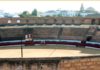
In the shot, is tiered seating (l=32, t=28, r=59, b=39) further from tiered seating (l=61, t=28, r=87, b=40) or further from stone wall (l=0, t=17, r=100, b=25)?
stone wall (l=0, t=17, r=100, b=25)

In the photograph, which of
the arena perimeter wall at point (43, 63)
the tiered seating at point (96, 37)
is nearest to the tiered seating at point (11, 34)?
the tiered seating at point (96, 37)

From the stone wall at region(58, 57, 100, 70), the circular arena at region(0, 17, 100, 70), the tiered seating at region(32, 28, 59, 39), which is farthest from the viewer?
the tiered seating at region(32, 28, 59, 39)

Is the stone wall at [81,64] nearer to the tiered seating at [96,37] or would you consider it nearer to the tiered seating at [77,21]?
the tiered seating at [96,37]

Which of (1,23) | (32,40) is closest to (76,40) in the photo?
(32,40)

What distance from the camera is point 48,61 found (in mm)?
9664

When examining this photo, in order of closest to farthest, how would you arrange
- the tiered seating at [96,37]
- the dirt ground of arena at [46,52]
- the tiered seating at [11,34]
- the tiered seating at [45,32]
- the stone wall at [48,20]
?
the dirt ground of arena at [46,52]
the tiered seating at [96,37]
the tiered seating at [11,34]
the tiered seating at [45,32]
the stone wall at [48,20]

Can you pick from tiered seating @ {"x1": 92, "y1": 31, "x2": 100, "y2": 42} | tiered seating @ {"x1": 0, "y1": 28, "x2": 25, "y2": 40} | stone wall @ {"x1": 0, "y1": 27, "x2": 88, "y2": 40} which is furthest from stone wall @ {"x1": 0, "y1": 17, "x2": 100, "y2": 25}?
tiered seating @ {"x1": 92, "y1": 31, "x2": 100, "y2": 42}

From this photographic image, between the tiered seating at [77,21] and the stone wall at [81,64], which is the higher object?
the tiered seating at [77,21]

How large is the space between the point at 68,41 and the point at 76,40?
106cm

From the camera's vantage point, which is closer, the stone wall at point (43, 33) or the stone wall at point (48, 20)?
the stone wall at point (43, 33)

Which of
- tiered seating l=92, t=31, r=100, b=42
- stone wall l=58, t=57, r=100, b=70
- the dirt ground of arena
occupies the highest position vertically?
stone wall l=58, t=57, r=100, b=70

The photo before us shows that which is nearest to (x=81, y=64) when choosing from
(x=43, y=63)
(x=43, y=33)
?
(x=43, y=63)

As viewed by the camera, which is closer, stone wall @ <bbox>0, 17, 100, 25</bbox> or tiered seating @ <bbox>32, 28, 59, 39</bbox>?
tiered seating @ <bbox>32, 28, 59, 39</bbox>

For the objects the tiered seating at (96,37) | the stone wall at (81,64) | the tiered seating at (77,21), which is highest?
the tiered seating at (77,21)
